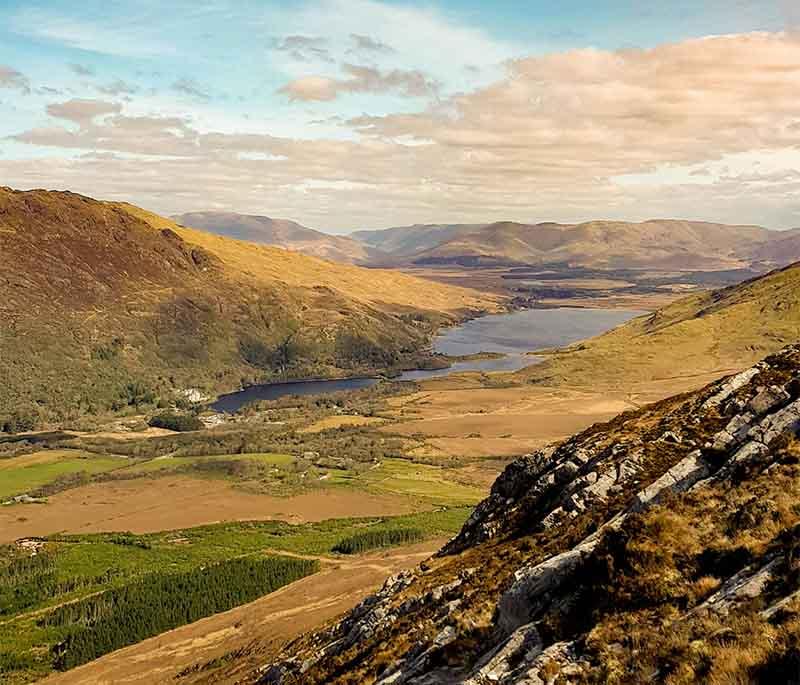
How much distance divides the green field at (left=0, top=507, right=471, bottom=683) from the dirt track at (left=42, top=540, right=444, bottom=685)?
15907 millimetres

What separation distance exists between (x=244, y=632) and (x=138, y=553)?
7084 cm

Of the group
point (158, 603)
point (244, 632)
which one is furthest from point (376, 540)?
point (244, 632)

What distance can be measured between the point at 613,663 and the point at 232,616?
317ft

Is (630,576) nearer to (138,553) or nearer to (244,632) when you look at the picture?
(244,632)

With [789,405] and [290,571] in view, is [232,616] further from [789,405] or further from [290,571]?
[789,405]

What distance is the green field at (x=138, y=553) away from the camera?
116 m

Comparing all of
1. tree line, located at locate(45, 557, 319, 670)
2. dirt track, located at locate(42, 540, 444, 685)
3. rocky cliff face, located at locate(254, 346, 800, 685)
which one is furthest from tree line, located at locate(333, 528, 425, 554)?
rocky cliff face, located at locate(254, 346, 800, 685)

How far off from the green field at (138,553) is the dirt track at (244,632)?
15907 millimetres

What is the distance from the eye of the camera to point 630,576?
2377 centimetres

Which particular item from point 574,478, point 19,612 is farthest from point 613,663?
point 19,612

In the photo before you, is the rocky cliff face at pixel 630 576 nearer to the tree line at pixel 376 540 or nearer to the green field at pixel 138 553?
the green field at pixel 138 553

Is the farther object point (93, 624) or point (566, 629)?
Result: point (93, 624)

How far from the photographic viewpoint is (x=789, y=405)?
1355 inches

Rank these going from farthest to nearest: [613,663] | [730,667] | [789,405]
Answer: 1. [789,405]
2. [613,663]
3. [730,667]
